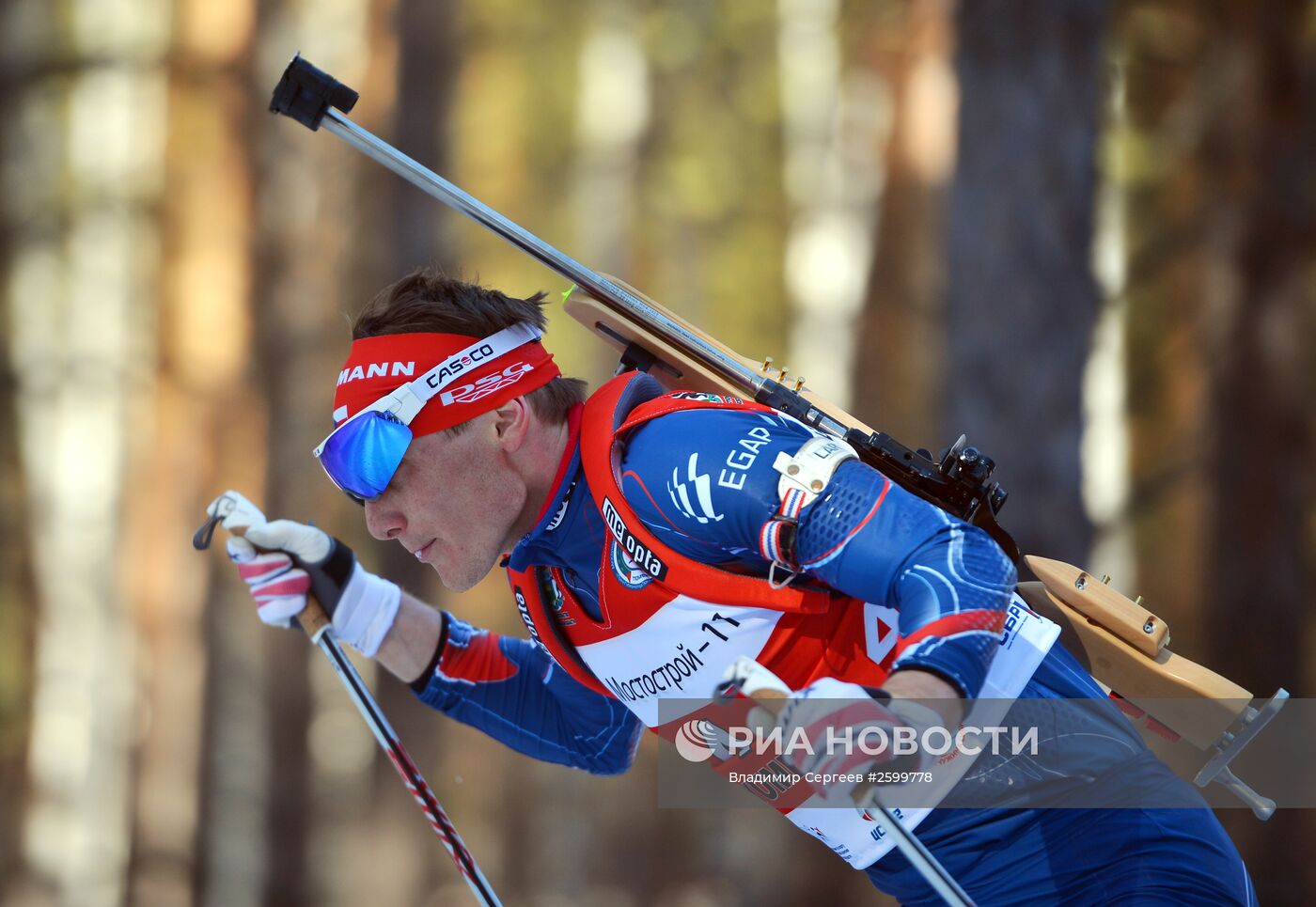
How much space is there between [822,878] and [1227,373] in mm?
3773

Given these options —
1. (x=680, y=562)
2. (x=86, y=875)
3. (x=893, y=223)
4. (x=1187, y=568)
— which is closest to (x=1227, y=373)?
(x=1187, y=568)

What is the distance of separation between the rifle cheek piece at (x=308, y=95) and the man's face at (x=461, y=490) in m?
0.67

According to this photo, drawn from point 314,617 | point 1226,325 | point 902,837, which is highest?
point 1226,325

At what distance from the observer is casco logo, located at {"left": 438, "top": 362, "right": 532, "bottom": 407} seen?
222cm

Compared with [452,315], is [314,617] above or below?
below

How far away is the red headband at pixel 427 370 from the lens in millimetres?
2219

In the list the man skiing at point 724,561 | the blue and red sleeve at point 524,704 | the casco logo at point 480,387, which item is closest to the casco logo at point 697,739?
the man skiing at point 724,561

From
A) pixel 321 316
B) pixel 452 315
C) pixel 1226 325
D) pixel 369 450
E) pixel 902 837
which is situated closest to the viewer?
pixel 902 837

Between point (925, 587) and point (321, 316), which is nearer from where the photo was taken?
point (925, 587)

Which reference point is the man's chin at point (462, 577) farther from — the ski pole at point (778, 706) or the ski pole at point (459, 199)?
the ski pole at point (778, 706)

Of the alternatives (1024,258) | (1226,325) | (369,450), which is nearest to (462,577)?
(369,450)

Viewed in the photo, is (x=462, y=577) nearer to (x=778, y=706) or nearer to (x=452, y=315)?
(x=452, y=315)

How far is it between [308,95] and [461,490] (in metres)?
0.83

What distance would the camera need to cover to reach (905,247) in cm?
639
